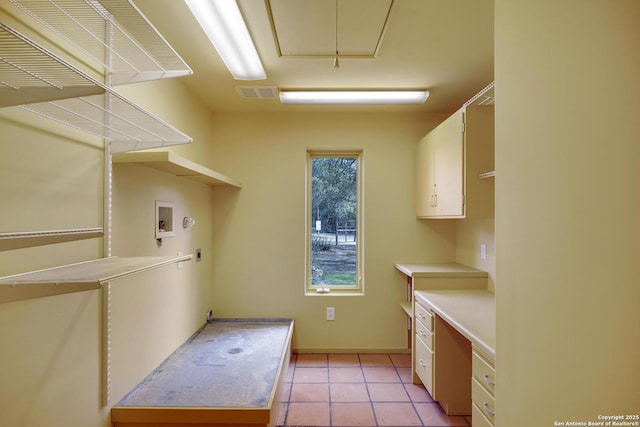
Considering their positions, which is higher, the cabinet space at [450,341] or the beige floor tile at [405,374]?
the cabinet space at [450,341]

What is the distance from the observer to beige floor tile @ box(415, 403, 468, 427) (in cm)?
217

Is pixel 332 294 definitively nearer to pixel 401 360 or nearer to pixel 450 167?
pixel 401 360

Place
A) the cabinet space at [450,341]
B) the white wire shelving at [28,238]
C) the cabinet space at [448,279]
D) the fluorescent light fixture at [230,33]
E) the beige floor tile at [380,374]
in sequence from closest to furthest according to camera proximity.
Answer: the white wire shelving at [28,238]
the fluorescent light fixture at [230,33]
the cabinet space at [450,341]
the cabinet space at [448,279]
the beige floor tile at [380,374]

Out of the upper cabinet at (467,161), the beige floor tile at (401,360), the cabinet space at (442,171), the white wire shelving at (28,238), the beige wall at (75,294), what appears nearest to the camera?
the white wire shelving at (28,238)

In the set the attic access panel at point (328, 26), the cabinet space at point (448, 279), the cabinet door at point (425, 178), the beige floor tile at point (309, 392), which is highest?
the attic access panel at point (328, 26)

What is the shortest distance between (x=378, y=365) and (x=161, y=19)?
3.20m

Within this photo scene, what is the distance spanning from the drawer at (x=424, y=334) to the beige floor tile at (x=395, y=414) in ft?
1.64

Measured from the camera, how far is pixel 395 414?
2.25 metres

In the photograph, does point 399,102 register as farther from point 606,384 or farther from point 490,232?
point 606,384

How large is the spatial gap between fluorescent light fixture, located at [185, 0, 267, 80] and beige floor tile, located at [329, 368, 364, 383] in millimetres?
2591

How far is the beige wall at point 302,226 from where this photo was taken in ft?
10.6

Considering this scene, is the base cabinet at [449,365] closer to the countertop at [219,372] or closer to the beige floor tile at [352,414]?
the beige floor tile at [352,414]

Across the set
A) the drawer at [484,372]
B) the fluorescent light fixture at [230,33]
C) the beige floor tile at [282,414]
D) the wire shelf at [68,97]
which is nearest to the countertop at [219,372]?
the beige floor tile at [282,414]

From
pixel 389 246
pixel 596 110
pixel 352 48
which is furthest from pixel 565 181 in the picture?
pixel 389 246
